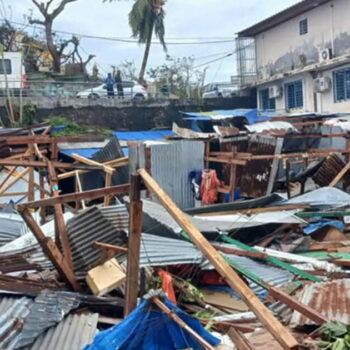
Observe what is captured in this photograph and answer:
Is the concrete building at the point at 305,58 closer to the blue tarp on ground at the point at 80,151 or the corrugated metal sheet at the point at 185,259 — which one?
the blue tarp on ground at the point at 80,151

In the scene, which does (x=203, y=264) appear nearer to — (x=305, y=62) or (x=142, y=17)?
(x=305, y=62)

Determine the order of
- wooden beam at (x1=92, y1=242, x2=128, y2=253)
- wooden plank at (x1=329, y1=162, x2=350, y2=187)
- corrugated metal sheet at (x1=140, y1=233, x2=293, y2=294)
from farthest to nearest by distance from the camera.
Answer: wooden plank at (x1=329, y1=162, x2=350, y2=187) → corrugated metal sheet at (x1=140, y1=233, x2=293, y2=294) → wooden beam at (x1=92, y1=242, x2=128, y2=253)

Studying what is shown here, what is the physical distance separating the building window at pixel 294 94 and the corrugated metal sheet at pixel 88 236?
62.8 feet

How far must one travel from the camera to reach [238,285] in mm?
2619

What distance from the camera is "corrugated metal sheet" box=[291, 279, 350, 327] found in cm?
377

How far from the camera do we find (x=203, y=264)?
5.92m

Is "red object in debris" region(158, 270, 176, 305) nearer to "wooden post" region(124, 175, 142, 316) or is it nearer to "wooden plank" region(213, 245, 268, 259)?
"wooden plank" region(213, 245, 268, 259)

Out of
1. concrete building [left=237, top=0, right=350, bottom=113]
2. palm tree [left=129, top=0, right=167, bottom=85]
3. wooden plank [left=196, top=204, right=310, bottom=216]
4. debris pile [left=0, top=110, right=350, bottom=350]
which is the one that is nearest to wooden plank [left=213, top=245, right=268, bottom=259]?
debris pile [left=0, top=110, right=350, bottom=350]

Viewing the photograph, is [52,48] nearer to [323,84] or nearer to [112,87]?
[112,87]

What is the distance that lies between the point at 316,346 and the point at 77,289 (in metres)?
3.14

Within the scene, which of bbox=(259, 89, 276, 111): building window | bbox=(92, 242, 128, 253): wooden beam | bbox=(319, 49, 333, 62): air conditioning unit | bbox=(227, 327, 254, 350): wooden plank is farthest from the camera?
bbox=(259, 89, 276, 111): building window

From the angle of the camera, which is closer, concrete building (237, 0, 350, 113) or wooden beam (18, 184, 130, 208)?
wooden beam (18, 184, 130, 208)

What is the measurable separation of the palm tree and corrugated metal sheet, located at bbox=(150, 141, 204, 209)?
1628cm

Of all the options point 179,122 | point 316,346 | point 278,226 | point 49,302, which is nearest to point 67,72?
point 179,122
